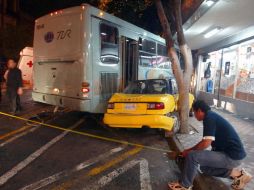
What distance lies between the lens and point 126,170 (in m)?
5.21

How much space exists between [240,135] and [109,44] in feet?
15.1

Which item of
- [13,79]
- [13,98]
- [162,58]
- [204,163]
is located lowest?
[204,163]

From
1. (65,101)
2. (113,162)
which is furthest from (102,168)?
(65,101)

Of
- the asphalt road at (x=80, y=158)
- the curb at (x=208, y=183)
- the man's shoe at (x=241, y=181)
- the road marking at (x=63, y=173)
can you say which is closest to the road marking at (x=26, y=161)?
the asphalt road at (x=80, y=158)

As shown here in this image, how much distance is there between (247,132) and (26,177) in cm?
664

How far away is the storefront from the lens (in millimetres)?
12016

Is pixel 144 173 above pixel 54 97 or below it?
below

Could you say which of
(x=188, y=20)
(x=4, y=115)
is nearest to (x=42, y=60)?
(x=4, y=115)

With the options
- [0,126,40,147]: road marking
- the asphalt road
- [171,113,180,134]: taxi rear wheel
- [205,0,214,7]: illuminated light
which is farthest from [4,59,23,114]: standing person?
[205,0,214,7]: illuminated light

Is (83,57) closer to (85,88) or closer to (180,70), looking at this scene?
(85,88)

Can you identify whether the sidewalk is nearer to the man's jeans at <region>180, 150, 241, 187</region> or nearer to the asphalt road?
the man's jeans at <region>180, 150, 241, 187</region>

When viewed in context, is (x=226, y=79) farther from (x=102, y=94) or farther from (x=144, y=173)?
(x=144, y=173)

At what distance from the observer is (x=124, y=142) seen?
23.6 ft

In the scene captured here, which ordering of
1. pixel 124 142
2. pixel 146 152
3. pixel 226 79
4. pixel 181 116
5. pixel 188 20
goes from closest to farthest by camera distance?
pixel 146 152 → pixel 124 142 → pixel 181 116 → pixel 188 20 → pixel 226 79
